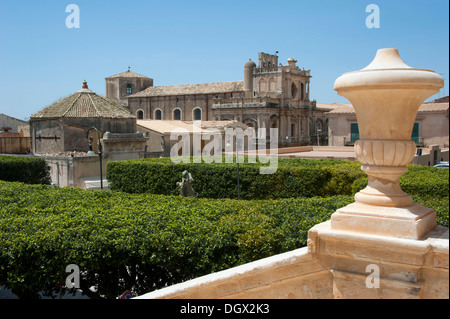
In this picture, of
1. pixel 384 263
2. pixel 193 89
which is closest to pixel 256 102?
pixel 193 89

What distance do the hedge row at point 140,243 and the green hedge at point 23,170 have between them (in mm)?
12242

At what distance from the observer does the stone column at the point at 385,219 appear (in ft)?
9.30

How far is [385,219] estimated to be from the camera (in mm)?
3006

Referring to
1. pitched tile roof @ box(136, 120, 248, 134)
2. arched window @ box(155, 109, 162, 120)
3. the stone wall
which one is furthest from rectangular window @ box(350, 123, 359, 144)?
arched window @ box(155, 109, 162, 120)

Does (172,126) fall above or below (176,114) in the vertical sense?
below

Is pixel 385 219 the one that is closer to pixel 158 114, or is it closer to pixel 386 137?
pixel 386 137

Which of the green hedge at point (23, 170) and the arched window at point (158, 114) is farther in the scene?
the arched window at point (158, 114)

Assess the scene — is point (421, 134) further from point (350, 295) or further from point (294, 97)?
point (350, 295)

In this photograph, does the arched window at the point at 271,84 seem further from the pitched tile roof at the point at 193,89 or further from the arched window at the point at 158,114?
the arched window at the point at 158,114

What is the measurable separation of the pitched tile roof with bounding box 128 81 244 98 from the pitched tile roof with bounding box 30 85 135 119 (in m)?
21.9

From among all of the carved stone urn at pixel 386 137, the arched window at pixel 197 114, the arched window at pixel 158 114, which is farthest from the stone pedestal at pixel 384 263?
the arched window at pixel 158 114

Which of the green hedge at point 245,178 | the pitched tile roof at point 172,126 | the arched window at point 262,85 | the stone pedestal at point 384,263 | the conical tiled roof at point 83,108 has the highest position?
the arched window at point 262,85

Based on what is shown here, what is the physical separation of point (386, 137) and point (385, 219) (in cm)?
59
